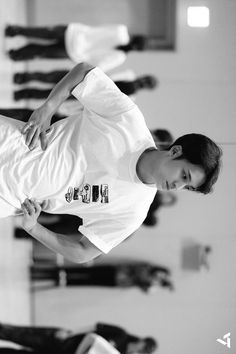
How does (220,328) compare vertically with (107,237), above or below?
below

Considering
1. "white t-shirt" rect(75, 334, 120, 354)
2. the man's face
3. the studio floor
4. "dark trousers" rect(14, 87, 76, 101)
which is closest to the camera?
the man's face

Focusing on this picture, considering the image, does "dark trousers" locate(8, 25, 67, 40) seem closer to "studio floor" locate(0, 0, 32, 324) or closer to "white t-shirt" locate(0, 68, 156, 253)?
"studio floor" locate(0, 0, 32, 324)

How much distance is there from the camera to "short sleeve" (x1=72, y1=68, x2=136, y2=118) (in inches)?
63.4

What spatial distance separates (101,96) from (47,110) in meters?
0.18

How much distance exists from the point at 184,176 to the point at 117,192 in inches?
8.9

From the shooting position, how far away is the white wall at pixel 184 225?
112 inches

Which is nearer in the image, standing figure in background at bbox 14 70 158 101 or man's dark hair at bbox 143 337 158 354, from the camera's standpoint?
man's dark hair at bbox 143 337 158 354

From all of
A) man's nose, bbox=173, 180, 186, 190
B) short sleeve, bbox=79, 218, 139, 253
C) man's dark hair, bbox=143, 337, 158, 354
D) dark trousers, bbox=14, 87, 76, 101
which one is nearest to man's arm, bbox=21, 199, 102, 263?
short sleeve, bbox=79, 218, 139, 253

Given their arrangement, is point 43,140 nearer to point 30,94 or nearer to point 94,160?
point 94,160

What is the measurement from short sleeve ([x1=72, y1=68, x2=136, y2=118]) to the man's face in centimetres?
23

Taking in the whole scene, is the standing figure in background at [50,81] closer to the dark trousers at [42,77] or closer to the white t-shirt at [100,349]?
the dark trousers at [42,77]

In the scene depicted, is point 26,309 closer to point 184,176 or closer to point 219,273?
point 219,273

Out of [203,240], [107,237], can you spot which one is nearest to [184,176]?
[107,237]

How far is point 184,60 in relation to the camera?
13.3ft
